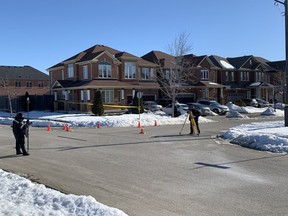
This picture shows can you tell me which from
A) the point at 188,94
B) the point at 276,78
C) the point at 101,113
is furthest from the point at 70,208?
the point at 276,78

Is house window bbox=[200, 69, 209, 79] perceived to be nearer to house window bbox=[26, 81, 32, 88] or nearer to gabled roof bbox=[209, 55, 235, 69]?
gabled roof bbox=[209, 55, 235, 69]

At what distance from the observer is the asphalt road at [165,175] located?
7.39 metres

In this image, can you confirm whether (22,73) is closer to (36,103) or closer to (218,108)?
(36,103)

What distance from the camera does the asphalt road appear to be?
739cm

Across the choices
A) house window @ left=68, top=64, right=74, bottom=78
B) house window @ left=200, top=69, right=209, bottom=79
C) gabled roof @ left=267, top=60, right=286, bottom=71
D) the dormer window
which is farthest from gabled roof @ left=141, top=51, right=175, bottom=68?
gabled roof @ left=267, top=60, right=286, bottom=71

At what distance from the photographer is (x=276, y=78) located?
74438 millimetres

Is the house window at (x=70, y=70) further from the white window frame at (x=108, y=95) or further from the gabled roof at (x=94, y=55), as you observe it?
the white window frame at (x=108, y=95)

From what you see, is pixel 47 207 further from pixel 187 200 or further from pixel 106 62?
pixel 106 62

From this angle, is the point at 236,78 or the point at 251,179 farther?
the point at 236,78

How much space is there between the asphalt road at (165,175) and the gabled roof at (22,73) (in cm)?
7010

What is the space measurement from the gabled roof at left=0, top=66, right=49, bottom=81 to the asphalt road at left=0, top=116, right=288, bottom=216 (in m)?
70.1

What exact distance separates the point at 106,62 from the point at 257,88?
34.6m

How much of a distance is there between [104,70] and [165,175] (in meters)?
38.2

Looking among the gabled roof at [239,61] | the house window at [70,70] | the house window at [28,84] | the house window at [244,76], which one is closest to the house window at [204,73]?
the gabled roof at [239,61]
